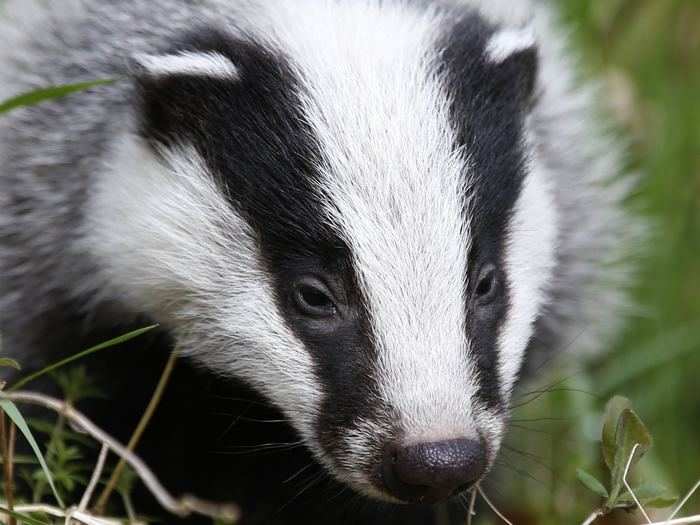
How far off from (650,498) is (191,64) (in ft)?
4.17

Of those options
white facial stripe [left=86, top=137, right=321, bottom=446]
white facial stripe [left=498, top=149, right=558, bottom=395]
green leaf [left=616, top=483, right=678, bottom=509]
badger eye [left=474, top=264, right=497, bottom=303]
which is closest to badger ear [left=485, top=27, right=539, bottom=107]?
white facial stripe [left=498, top=149, right=558, bottom=395]

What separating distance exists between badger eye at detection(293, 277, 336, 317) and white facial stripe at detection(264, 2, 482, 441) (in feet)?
0.34

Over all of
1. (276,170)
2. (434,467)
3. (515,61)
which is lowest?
(434,467)

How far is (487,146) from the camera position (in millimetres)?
2736

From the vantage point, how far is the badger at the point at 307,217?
249cm

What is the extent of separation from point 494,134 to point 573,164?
882 millimetres

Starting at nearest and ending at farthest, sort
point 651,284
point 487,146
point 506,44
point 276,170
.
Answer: point 276,170
point 487,146
point 506,44
point 651,284

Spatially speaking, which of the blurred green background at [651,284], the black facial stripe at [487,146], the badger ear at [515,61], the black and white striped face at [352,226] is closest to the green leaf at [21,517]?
the black and white striped face at [352,226]

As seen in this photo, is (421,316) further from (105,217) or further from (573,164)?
(573,164)

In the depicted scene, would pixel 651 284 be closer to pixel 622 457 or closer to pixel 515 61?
pixel 515 61

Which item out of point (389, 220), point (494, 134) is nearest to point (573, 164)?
point (494, 134)

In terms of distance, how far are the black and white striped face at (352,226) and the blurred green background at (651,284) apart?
1.23 metres

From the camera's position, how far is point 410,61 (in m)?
2.70

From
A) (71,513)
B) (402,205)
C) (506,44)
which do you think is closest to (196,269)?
(402,205)
